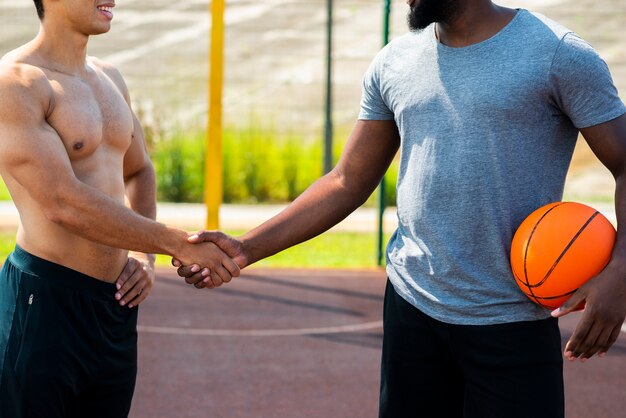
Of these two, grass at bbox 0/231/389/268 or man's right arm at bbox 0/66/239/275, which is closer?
man's right arm at bbox 0/66/239/275

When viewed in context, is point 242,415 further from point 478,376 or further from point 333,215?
point 478,376

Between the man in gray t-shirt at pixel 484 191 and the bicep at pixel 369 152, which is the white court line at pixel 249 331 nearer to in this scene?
the bicep at pixel 369 152

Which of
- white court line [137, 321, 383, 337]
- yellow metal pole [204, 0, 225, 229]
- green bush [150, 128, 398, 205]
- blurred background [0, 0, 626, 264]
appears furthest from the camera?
blurred background [0, 0, 626, 264]

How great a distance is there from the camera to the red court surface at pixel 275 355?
19.6 feet

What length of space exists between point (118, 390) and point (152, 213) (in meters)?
0.68

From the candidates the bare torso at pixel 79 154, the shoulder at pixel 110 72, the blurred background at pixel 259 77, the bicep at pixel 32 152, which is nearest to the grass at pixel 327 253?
the blurred background at pixel 259 77

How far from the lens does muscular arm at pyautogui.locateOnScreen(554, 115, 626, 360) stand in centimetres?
294

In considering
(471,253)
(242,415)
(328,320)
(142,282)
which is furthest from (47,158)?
(328,320)

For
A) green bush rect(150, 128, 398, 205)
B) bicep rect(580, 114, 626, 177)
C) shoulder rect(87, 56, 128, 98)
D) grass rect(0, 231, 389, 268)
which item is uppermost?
bicep rect(580, 114, 626, 177)

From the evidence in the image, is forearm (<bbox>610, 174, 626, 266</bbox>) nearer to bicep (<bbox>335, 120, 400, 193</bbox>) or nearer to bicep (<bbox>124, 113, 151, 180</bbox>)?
bicep (<bbox>335, 120, 400, 193</bbox>)

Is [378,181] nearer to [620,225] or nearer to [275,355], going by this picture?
[620,225]

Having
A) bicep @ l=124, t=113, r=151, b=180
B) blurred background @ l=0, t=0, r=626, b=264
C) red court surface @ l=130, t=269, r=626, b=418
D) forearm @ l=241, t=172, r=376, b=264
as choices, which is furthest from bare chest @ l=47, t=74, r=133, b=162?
blurred background @ l=0, t=0, r=626, b=264

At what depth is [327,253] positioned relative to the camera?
1056 cm

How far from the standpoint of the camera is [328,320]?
7895mm
